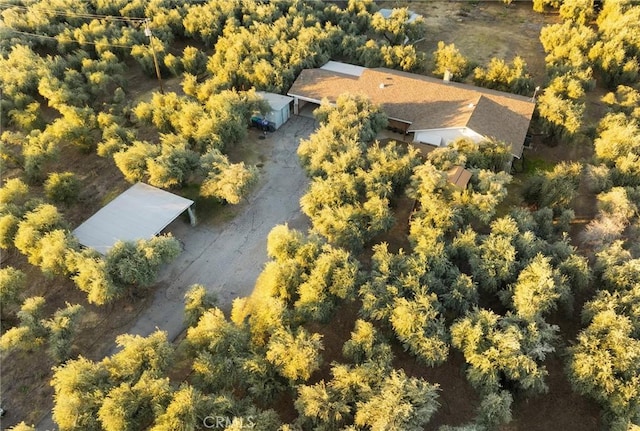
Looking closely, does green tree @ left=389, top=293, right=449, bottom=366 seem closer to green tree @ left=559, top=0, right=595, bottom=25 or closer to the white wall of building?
the white wall of building

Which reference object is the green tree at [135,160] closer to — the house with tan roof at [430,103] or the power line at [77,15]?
the house with tan roof at [430,103]

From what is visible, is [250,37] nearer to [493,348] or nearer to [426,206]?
[426,206]

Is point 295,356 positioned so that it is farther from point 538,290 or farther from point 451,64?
point 451,64

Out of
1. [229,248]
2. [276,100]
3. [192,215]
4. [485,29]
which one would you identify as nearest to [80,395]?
[229,248]

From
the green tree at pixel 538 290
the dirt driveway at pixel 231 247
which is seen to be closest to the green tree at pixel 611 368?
the green tree at pixel 538 290

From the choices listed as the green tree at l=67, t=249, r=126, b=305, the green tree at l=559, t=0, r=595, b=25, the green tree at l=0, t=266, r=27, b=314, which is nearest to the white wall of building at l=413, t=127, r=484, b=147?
the green tree at l=67, t=249, r=126, b=305

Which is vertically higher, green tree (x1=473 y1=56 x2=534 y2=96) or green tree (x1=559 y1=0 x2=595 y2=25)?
green tree (x1=559 y1=0 x2=595 y2=25)

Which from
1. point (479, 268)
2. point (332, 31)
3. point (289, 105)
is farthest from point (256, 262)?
point (332, 31)
